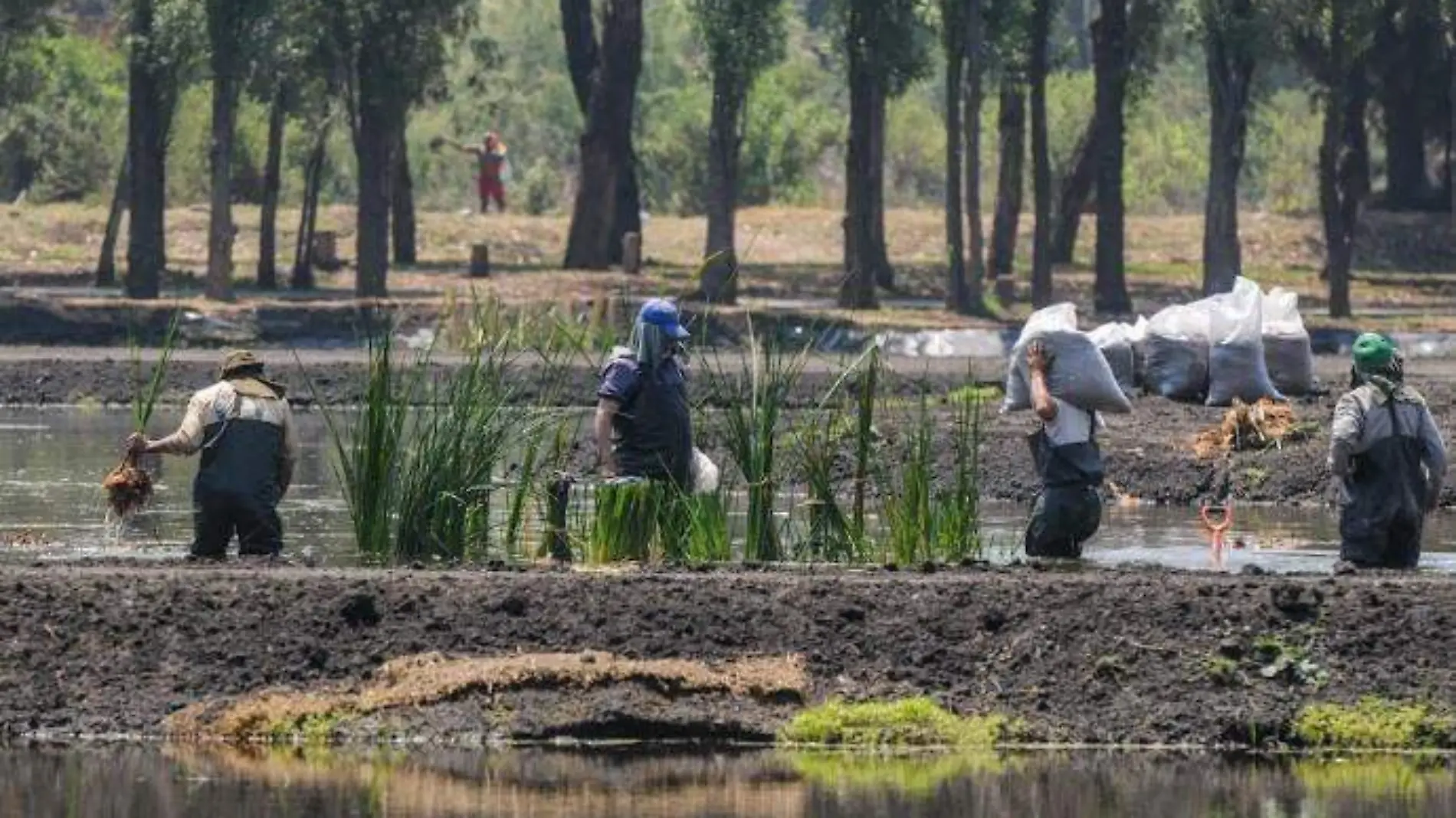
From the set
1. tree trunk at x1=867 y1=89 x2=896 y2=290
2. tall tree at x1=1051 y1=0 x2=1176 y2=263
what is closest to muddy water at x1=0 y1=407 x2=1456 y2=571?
tree trunk at x1=867 y1=89 x2=896 y2=290

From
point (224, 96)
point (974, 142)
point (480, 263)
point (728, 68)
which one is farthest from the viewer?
point (480, 263)

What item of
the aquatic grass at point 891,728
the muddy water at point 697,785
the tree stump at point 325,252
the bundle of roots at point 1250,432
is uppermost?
the tree stump at point 325,252

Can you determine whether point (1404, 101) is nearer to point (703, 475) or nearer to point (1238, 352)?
point (1238, 352)

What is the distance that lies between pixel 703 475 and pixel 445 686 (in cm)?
425

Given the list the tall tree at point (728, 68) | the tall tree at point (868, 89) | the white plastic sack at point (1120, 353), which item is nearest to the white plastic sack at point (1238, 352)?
the white plastic sack at point (1120, 353)

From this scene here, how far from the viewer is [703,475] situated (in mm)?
20406

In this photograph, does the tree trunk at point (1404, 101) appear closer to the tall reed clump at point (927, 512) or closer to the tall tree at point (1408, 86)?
the tall tree at point (1408, 86)

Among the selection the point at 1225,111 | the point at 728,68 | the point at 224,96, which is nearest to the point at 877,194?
the point at 728,68

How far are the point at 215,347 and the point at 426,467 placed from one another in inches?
1144

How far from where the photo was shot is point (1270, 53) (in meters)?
53.8

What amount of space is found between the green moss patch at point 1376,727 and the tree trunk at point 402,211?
43.5 meters

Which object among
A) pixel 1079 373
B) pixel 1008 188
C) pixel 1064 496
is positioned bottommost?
pixel 1064 496

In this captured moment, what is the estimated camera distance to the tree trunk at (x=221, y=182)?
5069 cm

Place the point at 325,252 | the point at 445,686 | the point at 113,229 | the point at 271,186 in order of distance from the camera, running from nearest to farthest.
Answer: the point at 445,686
the point at 113,229
the point at 271,186
the point at 325,252
